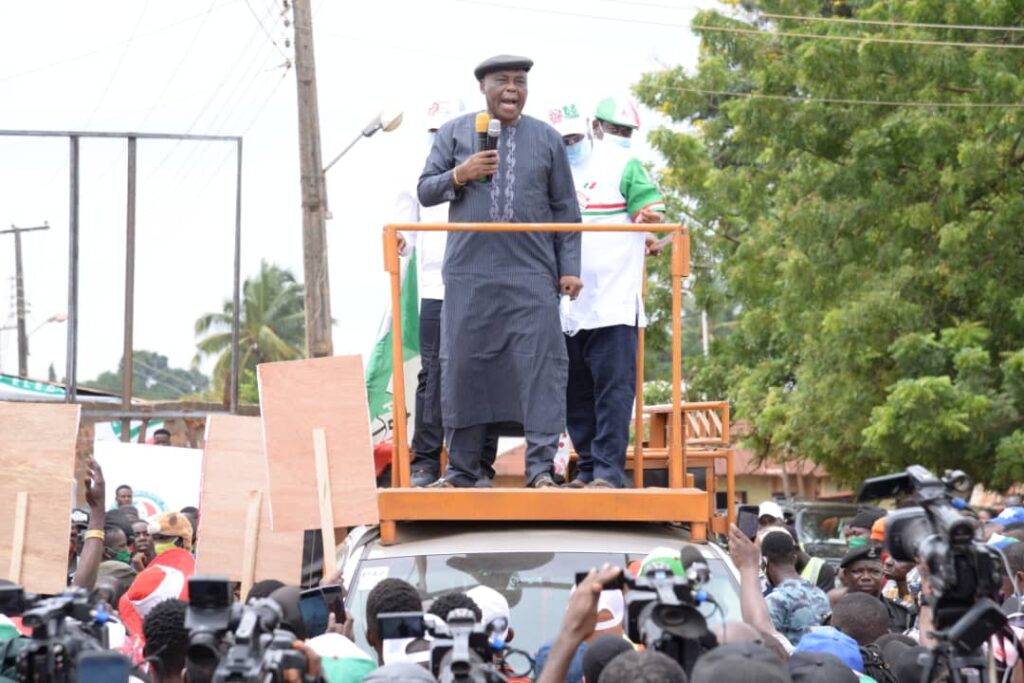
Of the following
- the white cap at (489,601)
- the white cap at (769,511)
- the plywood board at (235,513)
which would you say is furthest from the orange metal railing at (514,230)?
the white cap at (769,511)

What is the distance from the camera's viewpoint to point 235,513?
26.0 ft

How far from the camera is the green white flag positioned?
10.4 m

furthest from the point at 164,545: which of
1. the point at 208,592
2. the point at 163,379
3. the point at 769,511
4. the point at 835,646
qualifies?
the point at 163,379

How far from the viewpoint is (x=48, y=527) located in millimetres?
7457

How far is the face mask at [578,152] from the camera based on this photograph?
8570 millimetres

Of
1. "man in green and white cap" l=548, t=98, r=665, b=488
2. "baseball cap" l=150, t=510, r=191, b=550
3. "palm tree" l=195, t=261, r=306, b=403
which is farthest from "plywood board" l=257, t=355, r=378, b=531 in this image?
"palm tree" l=195, t=261, r=306, b=403

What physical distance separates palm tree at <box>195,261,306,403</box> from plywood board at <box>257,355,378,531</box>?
183 feet

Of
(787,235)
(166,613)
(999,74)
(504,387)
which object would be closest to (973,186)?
(999,74)

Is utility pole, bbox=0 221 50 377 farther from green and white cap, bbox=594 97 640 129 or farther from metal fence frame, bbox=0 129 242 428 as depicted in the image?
green and white cap, bbox=594 97 640 129

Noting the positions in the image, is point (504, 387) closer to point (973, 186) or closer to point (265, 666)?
point (265, 666)

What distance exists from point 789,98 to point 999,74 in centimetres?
341

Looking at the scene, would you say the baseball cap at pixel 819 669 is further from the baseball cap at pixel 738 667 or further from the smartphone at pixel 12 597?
the smartphone at pixel 12 597

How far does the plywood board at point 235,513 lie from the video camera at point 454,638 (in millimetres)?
2546

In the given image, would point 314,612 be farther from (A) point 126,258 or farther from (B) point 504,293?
(A) point 126,258
